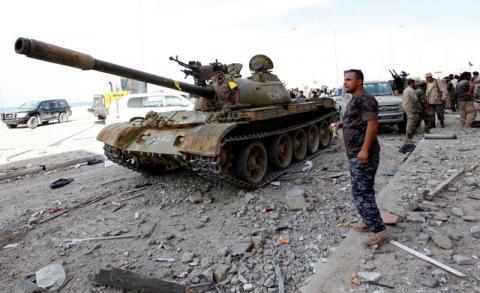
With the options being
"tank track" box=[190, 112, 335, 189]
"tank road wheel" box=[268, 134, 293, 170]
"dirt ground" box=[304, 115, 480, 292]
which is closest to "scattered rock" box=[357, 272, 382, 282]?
"dirt ground" box=[304, 115, 480, 292]

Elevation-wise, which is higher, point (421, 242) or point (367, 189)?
point (367, 189)

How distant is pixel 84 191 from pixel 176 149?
2471 millimetres

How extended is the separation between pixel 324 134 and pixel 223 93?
410 centimetres

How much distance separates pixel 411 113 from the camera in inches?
420

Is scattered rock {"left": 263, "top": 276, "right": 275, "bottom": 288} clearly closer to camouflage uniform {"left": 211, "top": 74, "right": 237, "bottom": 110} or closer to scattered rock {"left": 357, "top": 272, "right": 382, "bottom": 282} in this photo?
scattered rock {"left": 357, "top": 272, "right": 382, "bottom": 282}

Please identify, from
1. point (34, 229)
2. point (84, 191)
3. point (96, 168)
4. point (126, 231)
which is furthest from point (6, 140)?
point (126, 231)

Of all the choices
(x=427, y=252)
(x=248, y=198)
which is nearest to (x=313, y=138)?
(x=248, y=198)

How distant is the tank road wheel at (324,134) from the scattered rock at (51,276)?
7.56m

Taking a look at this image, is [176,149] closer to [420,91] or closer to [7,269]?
[7,269]

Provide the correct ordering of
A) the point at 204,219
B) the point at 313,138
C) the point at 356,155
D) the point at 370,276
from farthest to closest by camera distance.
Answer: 1. the point at 313,138
2. the point at 204,219
3. the point at 356,155
4. the point at 370,276

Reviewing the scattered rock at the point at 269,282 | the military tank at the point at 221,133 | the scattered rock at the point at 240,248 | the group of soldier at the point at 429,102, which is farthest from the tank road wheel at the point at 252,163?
the group of soldier at the point at 429,102

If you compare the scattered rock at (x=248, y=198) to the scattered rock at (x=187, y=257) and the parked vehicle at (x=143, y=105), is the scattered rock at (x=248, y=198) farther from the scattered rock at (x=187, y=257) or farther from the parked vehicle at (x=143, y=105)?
the parked vehicle at (x=143, y=105)

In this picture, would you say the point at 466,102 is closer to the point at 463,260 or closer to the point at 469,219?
the point at 469,219

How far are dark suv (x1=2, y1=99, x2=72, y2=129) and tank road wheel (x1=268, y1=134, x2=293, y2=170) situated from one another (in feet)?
66.7
